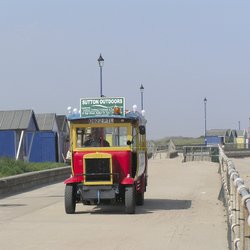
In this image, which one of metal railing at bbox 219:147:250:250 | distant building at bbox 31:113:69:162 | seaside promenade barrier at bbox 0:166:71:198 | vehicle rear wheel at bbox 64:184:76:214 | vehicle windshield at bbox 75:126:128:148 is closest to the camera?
metal railing at bbox 219:147:250:250

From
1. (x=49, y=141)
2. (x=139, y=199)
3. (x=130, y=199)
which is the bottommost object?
(x=139, y=199)

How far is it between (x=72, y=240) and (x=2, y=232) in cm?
169

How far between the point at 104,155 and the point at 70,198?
4.24ft

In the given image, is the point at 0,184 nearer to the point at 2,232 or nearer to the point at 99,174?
the point at 99,174

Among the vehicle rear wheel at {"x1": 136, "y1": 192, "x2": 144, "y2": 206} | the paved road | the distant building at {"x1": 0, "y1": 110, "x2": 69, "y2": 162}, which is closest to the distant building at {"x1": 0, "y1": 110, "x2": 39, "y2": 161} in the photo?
the distant building at {"x1": 0, "y1": 110, "x2": 69, "y2": 162}

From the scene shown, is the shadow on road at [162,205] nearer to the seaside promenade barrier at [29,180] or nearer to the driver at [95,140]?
the driver at [95,140]

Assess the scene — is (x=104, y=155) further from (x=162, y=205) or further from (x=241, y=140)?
(x=241, y=140)

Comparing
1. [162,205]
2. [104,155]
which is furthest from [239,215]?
[162,205]

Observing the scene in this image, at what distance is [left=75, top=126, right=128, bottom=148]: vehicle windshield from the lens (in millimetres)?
13766

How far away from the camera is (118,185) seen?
13320 mm

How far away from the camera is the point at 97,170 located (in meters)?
13.3

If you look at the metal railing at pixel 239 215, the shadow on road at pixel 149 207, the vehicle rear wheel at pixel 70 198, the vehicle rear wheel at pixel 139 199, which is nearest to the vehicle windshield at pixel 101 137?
the vehicle rear wheel at pixel 70 198

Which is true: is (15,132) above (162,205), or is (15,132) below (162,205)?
above

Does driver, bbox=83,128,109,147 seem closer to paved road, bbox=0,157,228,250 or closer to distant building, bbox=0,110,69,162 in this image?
paved road, bbox=0,157,228,250
